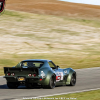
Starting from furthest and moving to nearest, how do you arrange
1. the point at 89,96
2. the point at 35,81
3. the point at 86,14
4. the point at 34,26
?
the point at 86,14, the point at 34,26, the point at 35,81, the point at 89,96

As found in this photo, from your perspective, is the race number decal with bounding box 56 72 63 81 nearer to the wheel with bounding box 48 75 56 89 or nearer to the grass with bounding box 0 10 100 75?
the wheel with bounding box 48 75 56 89

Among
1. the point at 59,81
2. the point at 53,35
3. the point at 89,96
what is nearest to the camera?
the point at 89,96

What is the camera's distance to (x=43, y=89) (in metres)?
11.1

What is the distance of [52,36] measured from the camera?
121ft

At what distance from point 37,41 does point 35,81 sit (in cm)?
2372

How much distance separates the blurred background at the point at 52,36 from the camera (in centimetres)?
2733

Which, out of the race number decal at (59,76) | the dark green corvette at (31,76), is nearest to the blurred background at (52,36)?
the race number decal at (59,76)

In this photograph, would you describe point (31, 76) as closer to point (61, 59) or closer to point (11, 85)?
point (11, 85)

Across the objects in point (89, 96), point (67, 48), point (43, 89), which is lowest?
point (67, 48)

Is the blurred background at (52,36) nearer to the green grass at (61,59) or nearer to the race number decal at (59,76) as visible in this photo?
A: the green grass at (61,59)

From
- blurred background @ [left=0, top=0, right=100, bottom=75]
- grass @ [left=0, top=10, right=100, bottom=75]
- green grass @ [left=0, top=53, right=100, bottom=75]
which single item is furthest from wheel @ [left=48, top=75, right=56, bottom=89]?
green grass @ [left=0, top=53, right=100, bottom=75]

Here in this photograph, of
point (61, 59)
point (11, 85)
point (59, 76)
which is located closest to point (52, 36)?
point (61, 59)

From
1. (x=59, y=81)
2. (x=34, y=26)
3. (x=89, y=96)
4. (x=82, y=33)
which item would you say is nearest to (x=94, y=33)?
(x=82, y=33)

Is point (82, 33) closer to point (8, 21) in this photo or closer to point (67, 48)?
point (67, 48)
